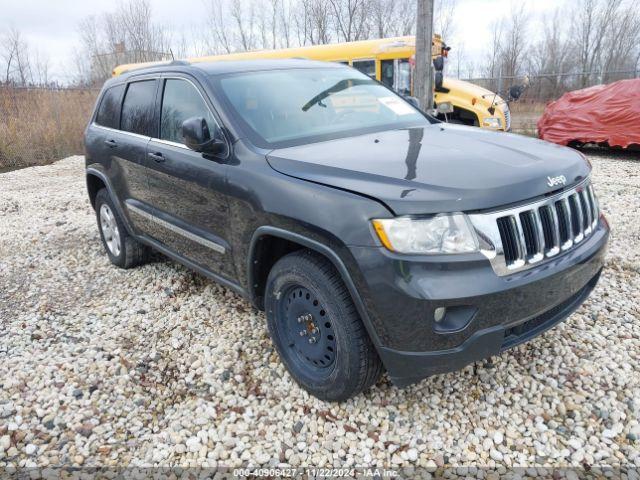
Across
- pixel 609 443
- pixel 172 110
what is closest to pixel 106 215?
pixel 172 110

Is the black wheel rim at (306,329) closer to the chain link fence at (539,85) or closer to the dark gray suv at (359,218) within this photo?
the dark gray suv at (359,218)

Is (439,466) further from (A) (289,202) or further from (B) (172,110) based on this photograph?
(B) (172,110)

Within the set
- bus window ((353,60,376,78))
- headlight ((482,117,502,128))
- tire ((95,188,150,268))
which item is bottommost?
tire ((95,188,150,268))

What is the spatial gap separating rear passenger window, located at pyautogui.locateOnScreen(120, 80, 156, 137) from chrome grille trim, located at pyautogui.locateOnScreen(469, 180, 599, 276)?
2701 mm

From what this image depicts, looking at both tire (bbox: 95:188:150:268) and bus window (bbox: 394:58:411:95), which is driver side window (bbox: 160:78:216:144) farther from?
bus window (bbox: 394:58:411:95)

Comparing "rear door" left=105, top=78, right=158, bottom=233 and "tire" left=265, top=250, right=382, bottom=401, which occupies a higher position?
"rear door" left=105, top=78, right=158, bottom=233

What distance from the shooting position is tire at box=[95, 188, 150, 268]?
4598mm

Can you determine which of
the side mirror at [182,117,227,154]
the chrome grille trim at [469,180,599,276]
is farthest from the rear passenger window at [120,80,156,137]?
the chrome grille trim at [469,180,599,276]

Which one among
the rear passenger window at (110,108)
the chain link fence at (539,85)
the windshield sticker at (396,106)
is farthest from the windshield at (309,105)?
the chain link fence at (539,85)

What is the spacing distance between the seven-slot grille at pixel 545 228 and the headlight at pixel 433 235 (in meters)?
0.18

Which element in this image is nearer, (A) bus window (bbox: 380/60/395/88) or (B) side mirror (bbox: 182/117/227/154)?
(B) side mirror (bbox: 182/117/227/154)

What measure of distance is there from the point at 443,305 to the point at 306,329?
894mm

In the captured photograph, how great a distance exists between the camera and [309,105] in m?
3.25

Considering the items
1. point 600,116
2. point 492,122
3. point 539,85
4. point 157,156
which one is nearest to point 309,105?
point 157,156
